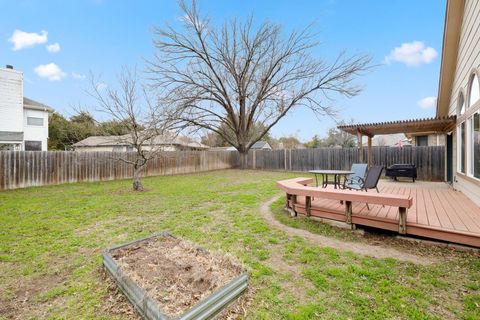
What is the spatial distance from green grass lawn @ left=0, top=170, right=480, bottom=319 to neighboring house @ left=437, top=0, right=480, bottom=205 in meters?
3.25

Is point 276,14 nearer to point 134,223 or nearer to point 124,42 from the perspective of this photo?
point 124,42

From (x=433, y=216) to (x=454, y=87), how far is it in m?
5.30

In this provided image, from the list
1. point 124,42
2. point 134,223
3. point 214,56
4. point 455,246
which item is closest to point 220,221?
point 134,223

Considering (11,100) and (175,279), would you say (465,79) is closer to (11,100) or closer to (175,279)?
(175,279)

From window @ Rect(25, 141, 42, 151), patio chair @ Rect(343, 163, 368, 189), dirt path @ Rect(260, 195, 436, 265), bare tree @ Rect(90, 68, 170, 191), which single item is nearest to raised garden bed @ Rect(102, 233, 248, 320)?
dirt path @ Rect(260, 195, 436, 265)

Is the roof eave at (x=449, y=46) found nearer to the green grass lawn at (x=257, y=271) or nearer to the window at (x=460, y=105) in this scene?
the window at (x=460, y=105)

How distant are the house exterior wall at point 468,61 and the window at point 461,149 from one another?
166 mm

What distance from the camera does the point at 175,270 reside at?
252cm

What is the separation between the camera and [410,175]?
9164mm

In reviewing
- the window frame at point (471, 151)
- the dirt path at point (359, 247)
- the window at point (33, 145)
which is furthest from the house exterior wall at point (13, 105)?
the window frame at point (471, 151)

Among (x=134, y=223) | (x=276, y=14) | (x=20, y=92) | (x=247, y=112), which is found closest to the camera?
(x=134, y=223)

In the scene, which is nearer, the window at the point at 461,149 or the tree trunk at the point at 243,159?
the window at the point at 461,149

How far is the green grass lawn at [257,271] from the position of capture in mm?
2074

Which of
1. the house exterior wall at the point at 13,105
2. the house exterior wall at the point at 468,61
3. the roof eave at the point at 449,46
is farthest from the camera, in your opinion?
the house exterior wall at the point at 13,105
